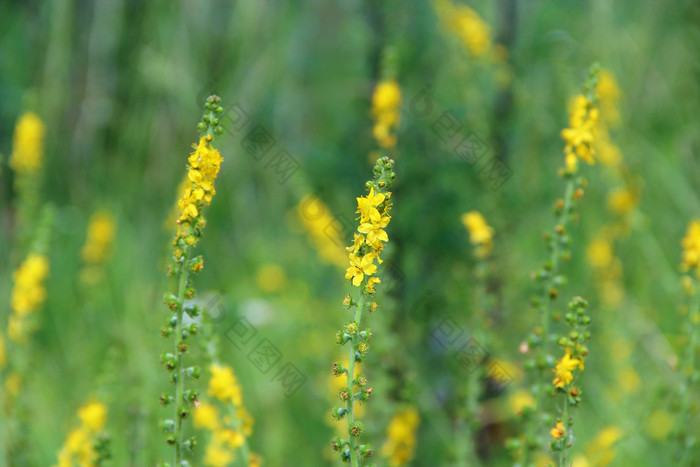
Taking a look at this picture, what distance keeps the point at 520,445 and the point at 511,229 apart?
227 cm

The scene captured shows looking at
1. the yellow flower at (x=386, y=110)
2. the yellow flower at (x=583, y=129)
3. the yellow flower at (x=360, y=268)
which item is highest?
the yellow flower at (x=386, y=110)

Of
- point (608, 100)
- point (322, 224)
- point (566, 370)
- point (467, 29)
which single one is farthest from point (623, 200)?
point (566, 370)

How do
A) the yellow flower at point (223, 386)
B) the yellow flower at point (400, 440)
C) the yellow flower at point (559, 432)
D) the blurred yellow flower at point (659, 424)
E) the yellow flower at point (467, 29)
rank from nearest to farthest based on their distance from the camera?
the yellow flower at point (559, 432)
the yellow flower at point (223, 386)
the yellow flower at point (400, 440)
the yellow flower at point (467, 29)
the blurred yellow flower at point (659, 424)

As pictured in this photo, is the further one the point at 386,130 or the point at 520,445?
the point at 386,130

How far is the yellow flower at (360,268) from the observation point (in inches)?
64.6

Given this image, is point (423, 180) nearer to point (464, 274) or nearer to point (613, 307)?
point (464, 274)

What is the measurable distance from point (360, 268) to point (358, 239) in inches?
2.9

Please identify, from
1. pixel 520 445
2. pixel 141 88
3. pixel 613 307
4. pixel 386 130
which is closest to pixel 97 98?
pixel 141 88

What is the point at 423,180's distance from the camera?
12.9ft

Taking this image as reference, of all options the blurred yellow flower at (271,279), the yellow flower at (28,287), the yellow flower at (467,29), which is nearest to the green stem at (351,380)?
the yellow flower at (28,287)

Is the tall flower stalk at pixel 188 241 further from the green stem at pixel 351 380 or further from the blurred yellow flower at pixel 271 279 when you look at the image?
the blurred yellow flower at pixel 271 279

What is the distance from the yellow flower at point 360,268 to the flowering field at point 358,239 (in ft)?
0.04

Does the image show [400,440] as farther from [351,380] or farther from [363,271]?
[363,271]

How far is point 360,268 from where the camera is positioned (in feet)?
5.54
